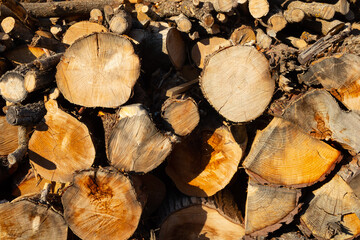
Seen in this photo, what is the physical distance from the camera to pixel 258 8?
11.4ft

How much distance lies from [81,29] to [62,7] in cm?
56

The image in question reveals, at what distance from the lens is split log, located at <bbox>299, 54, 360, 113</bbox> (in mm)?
2902

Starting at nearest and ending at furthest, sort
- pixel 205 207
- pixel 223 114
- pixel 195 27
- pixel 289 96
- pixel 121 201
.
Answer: pixel 121 201, pixel 223 114, pixel 289 96, pixel 205 207, pixel 195 27

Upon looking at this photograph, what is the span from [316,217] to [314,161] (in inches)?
24.9

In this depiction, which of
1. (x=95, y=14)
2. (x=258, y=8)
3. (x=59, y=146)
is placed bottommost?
(x=59, y=146)

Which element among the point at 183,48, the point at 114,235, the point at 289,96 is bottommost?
the point at 114,235

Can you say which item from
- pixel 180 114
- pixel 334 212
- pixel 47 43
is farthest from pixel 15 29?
pixel 334 212

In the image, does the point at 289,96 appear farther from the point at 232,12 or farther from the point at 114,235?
A: the point at 114,235

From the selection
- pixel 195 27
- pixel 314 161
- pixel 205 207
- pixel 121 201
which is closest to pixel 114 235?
pixel 121 201

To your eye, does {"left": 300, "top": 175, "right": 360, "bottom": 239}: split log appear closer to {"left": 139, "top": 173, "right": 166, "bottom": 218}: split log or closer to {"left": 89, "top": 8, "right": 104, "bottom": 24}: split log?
{"left": 139, "top": 173, "right": 166, "bottom": 218}: split log

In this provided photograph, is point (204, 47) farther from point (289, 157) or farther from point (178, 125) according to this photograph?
point (289, 157)

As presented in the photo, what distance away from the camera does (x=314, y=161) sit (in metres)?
3.01

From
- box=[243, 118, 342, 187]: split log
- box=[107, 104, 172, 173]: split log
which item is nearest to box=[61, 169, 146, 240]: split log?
box=[107, 104, 172, 173]: split log

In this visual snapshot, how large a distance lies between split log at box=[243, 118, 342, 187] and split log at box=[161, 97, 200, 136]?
0.73 metres
